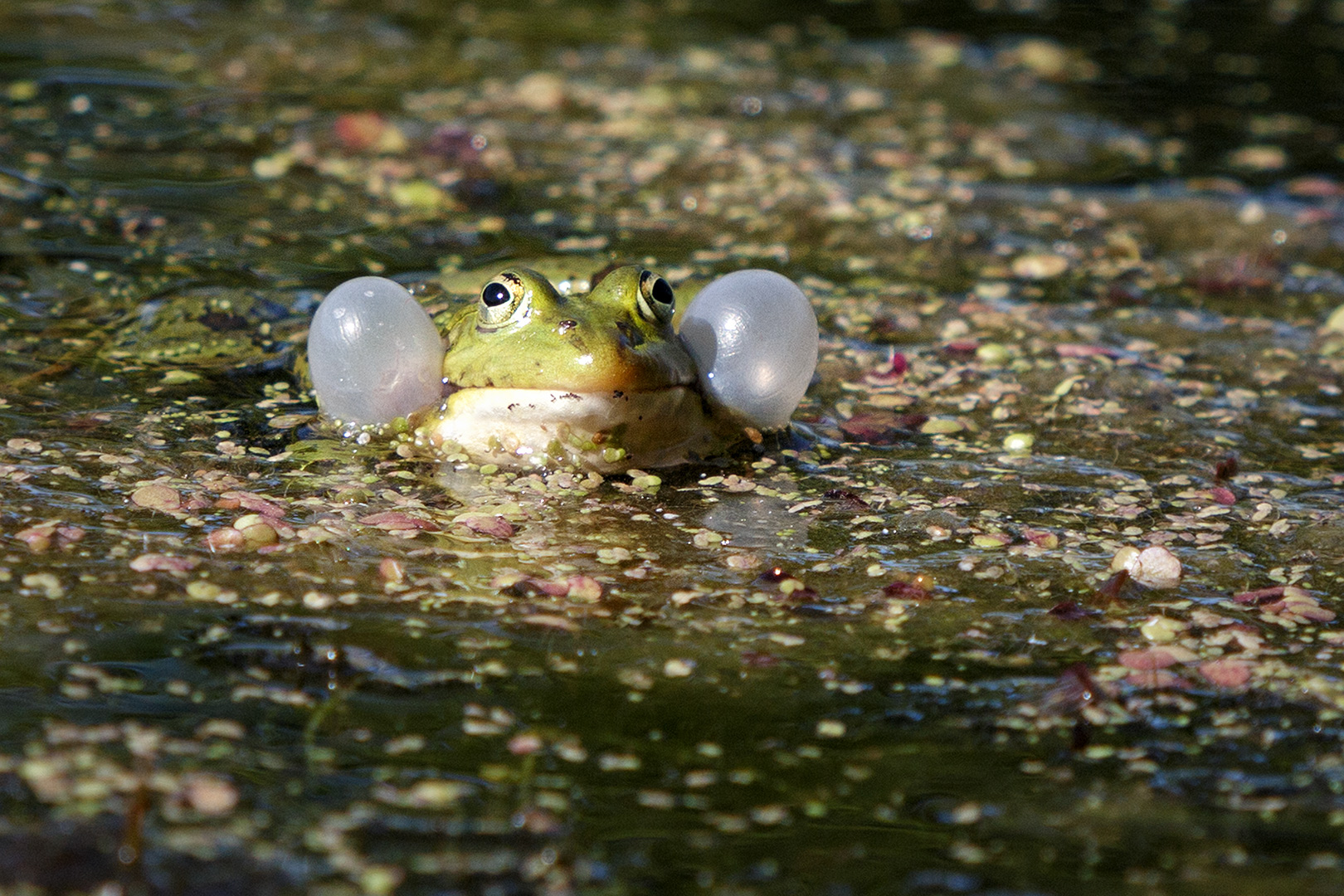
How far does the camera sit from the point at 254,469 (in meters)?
3.46

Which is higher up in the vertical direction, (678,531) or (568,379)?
(568,379)

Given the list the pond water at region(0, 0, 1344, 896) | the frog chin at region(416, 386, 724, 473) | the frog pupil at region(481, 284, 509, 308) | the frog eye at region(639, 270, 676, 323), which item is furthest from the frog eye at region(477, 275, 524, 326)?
the pond water at region(0, 0, 1344, 896)

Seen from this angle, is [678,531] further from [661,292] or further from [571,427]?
[661,292]

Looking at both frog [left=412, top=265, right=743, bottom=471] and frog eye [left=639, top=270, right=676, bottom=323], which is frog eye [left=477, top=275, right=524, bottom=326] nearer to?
frog [left=412, top=265, right=743, bottom=471]

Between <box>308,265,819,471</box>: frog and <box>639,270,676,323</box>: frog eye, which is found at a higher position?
<box>639,270,676,323</box>: frog eye

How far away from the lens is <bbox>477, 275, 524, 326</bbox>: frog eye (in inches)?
134

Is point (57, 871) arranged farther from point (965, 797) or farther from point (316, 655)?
point (965, 797)

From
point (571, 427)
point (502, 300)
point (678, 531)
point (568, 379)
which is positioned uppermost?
point (502, 300)

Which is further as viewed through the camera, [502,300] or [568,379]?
[502,300]

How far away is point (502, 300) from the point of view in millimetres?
3420

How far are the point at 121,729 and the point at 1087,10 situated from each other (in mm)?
9141

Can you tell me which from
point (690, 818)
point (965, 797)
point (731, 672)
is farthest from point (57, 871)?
point (965, 797)

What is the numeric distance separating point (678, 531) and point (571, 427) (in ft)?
1.26

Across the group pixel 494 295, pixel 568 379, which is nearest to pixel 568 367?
pixel 568 379
